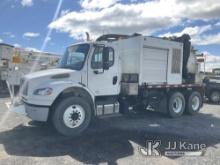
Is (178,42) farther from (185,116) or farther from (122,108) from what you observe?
(122,108)

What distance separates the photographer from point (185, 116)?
1109 centimetres

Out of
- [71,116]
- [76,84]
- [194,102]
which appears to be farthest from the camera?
[194,102]

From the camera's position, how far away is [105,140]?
688 centimetres

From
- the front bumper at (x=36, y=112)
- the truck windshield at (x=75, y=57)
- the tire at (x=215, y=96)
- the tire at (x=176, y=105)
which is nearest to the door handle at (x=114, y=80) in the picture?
the truck windshield at (x=75, y=57)

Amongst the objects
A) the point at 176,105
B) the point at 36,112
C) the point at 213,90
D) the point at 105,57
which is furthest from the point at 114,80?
the point at 213,90

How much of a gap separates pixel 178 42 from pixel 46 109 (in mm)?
6292

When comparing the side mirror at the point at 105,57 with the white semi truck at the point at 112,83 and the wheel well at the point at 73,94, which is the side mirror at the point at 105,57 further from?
the wheel well at the point at 73,94

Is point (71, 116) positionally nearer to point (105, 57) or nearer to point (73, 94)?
point (73, 94)

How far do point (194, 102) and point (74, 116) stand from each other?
655 centimetres

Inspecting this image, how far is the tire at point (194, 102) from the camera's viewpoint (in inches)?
446

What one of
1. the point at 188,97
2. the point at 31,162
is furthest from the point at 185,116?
the point at 31,162

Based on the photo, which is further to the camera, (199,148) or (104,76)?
(104,76)

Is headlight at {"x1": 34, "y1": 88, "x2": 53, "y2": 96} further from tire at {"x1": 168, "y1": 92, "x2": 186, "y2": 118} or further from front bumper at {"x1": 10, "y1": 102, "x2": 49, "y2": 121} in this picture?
tire at {"x1": 168, "y1": 92, "x2": 186, "y2": 118}

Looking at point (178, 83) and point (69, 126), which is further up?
point (178, 83)
